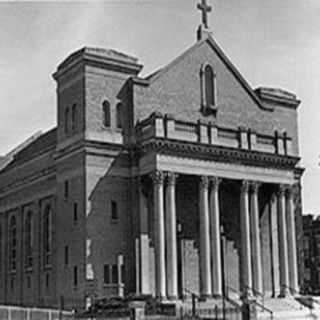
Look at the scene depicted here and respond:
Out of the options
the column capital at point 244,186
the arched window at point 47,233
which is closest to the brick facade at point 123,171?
the arched window at point 47,233

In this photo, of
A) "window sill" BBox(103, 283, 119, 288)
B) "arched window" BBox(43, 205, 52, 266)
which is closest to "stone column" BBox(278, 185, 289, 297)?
"window sill" BBox(103, 283, 119, 288)

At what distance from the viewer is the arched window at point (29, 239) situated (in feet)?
187

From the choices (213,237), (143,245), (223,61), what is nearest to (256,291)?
(213,237)

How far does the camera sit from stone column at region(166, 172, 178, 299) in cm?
4403

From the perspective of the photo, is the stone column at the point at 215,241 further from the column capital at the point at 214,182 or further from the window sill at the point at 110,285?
the window sill at the point at 110,285

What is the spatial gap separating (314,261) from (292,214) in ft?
153

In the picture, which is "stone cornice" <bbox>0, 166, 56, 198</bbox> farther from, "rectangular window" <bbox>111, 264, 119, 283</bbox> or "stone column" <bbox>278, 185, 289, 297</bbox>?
"stone column" <bbox>278, 185, 289, 297</bbox>

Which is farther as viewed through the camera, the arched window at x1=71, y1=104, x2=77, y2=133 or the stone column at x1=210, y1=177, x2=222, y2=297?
the arched window at x1=71, y1=104, x2=77, y2=133

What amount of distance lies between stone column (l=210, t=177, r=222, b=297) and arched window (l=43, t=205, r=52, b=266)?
43.0 feet

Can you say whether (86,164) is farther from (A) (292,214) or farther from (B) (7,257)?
(B) (7,257)

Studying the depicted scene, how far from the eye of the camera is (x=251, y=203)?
49250 mm

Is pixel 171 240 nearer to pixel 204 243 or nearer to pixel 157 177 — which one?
pixel 204 243

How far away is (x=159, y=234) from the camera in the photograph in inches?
1734

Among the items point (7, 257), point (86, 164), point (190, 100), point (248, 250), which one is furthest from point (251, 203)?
point (7, 257)
